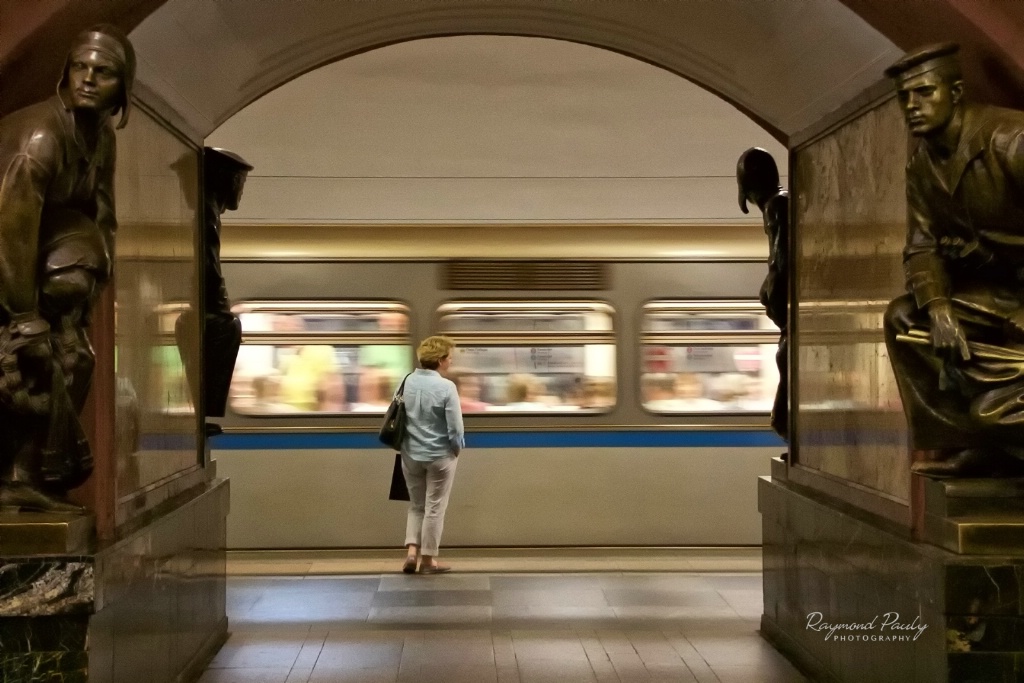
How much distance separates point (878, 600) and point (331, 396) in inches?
182

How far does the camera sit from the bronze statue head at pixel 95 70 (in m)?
3.34

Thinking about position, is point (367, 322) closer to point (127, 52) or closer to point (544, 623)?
point (544, 623)

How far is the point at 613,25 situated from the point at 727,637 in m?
3.32

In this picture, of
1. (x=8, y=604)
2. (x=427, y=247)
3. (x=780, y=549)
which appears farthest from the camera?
(x=427, y=247)

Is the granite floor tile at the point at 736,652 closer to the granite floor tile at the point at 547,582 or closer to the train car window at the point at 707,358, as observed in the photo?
the granite floor tile at the point at 547,582

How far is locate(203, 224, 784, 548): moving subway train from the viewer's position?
7.61m

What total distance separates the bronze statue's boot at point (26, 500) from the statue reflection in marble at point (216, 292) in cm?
203

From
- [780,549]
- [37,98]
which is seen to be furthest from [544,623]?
[37,98]

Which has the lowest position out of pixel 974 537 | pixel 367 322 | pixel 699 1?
pixel 974 537

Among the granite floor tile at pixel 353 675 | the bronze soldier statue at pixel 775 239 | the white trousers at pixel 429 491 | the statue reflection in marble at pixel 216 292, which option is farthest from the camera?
the white trousers at pixel 429 491

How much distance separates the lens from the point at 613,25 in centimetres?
547

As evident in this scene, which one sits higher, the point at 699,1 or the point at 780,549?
the point at 699,1

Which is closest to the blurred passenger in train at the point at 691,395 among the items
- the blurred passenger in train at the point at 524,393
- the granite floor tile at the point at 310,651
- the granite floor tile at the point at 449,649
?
the blurred passenger in train at the point at 524,393

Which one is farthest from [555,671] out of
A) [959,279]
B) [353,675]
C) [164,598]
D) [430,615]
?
[959,279]
